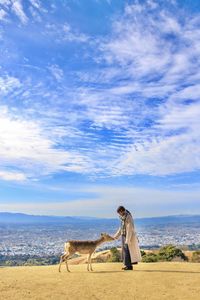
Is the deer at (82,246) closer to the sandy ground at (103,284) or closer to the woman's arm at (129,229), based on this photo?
the sandy ground at (103,284)

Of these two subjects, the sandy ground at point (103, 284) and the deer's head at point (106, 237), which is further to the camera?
the deer's head at point (106, 237)

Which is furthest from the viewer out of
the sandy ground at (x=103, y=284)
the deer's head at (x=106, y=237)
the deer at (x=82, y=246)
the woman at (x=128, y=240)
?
the deer's head at (x=106, y=237)

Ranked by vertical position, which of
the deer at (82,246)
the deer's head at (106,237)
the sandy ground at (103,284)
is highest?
the deer's head at (106,237)

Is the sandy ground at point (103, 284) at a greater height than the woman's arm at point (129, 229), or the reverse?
the woman's arm at point (129, 229)

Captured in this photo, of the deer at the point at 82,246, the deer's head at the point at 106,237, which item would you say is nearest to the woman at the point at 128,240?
the deer's head at the point at 106,237

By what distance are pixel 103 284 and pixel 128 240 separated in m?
3.23

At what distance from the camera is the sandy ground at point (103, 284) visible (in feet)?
45.8

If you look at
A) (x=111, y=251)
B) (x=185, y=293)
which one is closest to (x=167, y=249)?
(x=111, y=251)

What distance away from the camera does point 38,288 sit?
1467 cm

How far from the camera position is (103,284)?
1522 cm

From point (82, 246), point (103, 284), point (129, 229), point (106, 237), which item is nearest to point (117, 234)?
point (106, 237)

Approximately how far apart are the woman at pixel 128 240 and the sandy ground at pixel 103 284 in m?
0.42

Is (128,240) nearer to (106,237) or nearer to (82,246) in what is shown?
(106,237)

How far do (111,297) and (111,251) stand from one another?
1968 cm
